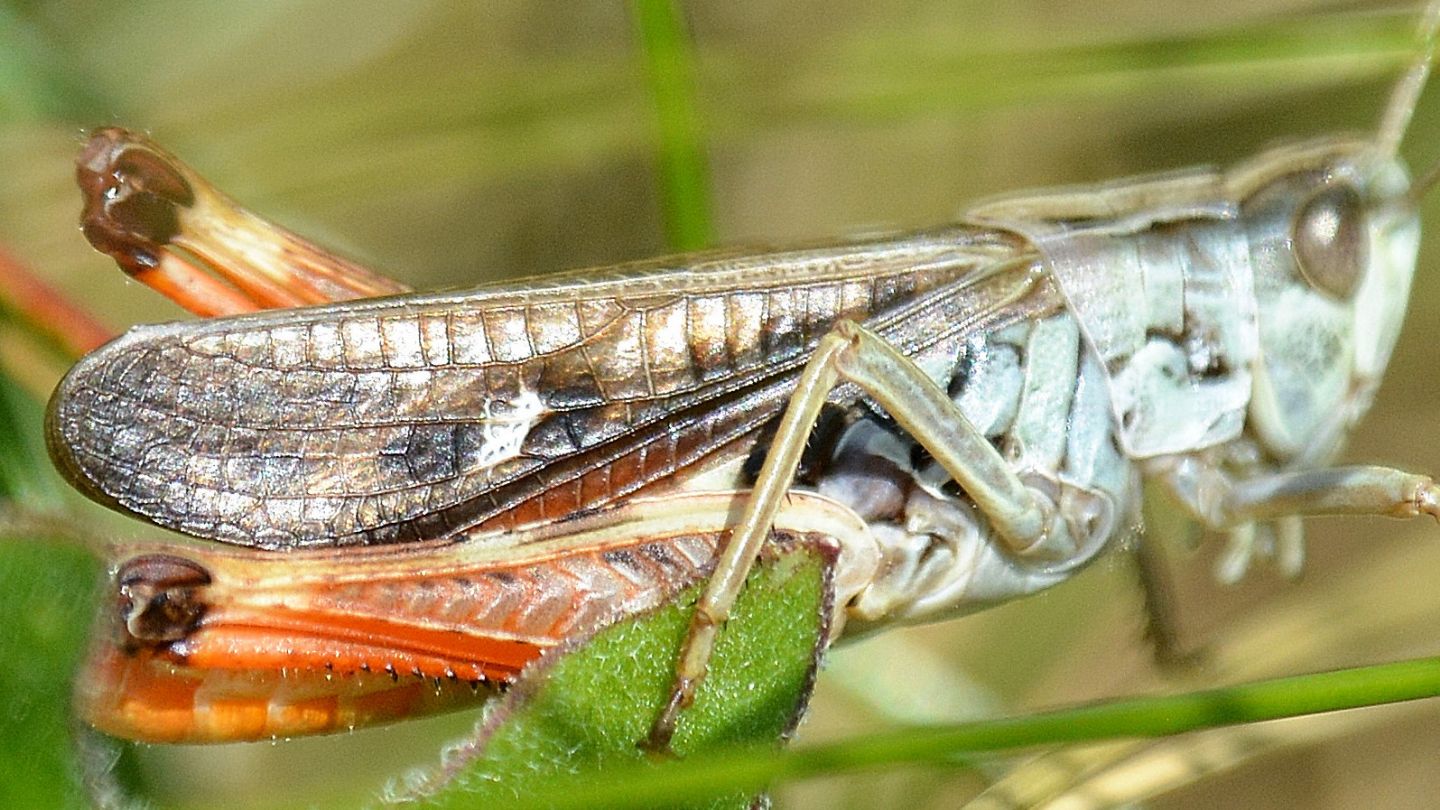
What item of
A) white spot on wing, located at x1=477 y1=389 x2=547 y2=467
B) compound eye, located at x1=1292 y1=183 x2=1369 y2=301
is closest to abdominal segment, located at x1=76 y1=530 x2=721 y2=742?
white spot on wing, located at x1=477 y1=389 x2=547 y2=467

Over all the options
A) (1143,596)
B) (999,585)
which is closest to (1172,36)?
(1143,596)

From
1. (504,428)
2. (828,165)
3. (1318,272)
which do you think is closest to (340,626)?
(504,428)

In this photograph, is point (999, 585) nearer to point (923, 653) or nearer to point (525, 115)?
point (923, 653)

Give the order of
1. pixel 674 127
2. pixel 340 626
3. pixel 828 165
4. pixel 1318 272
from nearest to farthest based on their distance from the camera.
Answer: pixel 340 626 < pixel 1318 272 < pixel 674 127 < pixel 828 165

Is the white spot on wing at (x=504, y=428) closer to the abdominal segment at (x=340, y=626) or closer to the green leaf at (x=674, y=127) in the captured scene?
the abdominal segment at (x=340, y=626)

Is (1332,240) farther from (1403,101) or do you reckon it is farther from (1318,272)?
(1403,101)
